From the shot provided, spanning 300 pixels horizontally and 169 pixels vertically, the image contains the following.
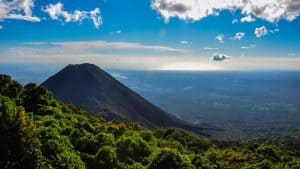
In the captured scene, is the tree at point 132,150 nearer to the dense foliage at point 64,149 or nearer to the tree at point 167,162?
the dense foliage at point 64,149

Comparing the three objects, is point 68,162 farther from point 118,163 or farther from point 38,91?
point 38,91

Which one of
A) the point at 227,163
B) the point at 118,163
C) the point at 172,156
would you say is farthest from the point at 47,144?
the point at 227,163

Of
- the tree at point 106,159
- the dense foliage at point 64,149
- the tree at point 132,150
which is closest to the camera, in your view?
the dense foliage at point 64,149

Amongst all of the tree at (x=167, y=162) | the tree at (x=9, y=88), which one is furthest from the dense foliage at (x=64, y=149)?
the tree at (x=9, y=88)

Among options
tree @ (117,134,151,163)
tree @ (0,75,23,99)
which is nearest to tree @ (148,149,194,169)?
tree @ (117,134,151,163)

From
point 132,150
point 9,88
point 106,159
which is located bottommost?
point 132,150

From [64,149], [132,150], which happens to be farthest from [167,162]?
[64,149]

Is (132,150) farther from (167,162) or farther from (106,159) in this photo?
(167,162)

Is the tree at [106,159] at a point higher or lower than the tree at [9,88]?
lower

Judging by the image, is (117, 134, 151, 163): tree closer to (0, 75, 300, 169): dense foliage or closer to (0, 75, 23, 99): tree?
(0, 75, 300, 169): dense foliage

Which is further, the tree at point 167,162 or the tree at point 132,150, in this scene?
the tree at point 132,150

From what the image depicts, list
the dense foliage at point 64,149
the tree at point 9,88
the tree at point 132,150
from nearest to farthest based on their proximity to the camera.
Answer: the dense foliage at point 64,149 < the tree at point 132,150 < the tree at point 9,88

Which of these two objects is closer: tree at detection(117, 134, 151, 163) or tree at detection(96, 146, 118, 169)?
tree at detection(96, 146, 118, 169)
